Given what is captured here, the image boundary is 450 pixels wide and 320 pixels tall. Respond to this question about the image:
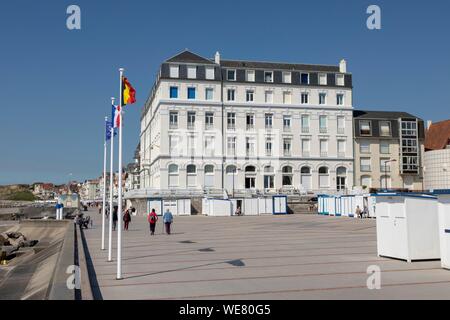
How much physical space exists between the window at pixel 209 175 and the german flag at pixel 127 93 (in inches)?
2055

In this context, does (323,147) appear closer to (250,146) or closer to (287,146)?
(287,146)

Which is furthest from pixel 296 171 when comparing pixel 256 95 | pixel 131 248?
pixel 131 248

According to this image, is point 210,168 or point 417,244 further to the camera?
point 210,168

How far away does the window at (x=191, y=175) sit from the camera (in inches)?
2579

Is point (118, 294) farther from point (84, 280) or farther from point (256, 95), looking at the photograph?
point (256, 95)

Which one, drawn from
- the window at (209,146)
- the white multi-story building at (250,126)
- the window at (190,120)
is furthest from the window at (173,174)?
the window at (190,120)

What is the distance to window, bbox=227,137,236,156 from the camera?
223ft

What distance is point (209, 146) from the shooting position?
219 feet

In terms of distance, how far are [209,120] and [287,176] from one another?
44.8 ft

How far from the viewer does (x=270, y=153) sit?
6919 centimetres

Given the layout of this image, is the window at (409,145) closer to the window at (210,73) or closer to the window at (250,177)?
the window at (250,177)

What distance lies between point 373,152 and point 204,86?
26952 mm

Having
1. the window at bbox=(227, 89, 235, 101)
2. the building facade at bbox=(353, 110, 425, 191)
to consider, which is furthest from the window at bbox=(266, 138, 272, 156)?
the building facade at bbox=(353, 110, 425, 191)

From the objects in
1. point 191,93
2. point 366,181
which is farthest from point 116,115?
point 366,181
